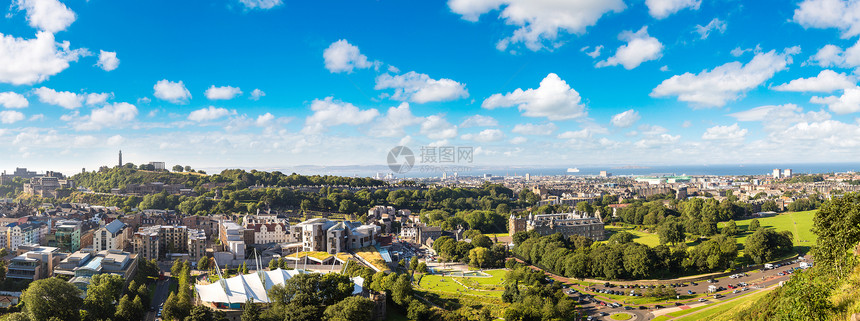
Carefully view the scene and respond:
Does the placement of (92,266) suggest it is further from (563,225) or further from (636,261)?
(563,225)

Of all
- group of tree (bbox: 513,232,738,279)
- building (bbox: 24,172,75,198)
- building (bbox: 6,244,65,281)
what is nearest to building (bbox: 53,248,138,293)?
building (bbox: 6,244,65,281)

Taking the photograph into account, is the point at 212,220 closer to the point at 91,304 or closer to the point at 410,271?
the point at 410,271

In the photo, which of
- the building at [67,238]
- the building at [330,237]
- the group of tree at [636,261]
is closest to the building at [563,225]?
the group of tree at [636,261]

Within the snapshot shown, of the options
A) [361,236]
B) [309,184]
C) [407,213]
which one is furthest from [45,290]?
[309,184]

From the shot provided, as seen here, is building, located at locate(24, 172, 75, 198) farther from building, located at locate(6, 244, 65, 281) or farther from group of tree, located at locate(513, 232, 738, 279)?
group of tree, located at locate(513, 232, 738, 279)

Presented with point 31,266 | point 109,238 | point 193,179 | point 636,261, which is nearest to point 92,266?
point 31,266

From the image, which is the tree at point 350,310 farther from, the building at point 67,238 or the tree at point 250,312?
the building at point 67,238
